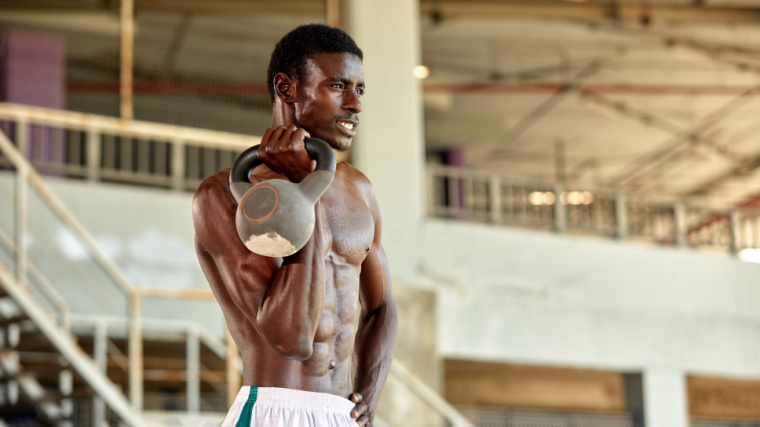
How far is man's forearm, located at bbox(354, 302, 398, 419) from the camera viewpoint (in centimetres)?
273

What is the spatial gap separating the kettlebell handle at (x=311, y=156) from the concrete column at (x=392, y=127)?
8897 millimetres

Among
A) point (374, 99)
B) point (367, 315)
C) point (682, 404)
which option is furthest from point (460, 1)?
point (367, 315)

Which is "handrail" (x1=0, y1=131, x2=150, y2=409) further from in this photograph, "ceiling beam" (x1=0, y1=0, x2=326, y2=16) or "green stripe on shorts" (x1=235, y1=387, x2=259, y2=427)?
"ceiling beam" (x1=0, y1=0, x2=326, y2=16)

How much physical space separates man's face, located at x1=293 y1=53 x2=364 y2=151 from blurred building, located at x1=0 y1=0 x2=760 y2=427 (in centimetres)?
544

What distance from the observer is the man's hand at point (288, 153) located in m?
2.29

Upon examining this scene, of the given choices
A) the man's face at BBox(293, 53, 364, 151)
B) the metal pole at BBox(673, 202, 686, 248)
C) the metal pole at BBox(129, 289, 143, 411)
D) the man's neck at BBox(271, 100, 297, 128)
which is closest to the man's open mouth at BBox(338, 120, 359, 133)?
the man's face at BBox(293, 53, 364, 151)

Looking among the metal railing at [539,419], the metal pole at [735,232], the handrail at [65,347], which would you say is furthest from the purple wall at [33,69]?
the metal pole at [735,232]

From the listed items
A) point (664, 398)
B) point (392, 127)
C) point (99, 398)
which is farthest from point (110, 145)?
point (99, 398)

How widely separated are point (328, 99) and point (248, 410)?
2.46ft

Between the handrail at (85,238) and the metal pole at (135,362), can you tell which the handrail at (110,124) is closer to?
the handrail at (85,238)

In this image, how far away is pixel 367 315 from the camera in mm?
2863

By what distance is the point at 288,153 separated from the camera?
2.29 m

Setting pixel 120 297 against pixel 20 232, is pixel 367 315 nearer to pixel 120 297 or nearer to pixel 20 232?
pixel 20 232

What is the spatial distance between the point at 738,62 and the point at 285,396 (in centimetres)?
1560
